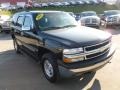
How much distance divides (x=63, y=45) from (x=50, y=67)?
933 millimetres

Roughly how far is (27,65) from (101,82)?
9.82ft

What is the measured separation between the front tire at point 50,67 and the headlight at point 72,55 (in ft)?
1.48

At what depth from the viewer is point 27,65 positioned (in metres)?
7.75

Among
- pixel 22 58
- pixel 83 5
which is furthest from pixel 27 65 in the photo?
pixel 83 5

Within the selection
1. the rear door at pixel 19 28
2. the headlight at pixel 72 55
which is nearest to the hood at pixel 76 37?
the headlight at pixel 72 55

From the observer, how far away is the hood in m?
5.21

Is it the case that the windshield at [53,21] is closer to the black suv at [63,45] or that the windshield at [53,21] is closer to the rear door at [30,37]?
the black suv at [63,45]

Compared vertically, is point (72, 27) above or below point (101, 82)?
above

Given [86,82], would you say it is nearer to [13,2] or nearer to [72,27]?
[72,27]

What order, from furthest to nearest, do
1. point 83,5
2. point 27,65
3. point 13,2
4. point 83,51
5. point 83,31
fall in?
point 13,2, point 83,5, point 27,65, point 83,31, point 83,51

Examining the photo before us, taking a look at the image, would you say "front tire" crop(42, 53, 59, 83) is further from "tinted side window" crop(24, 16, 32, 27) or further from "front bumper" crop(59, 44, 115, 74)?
"tinted side window" crop(24, 16, 32, 27)

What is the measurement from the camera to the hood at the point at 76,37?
205 inches

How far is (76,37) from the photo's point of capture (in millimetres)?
5484

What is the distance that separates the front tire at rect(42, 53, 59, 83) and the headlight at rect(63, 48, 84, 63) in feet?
1.48
